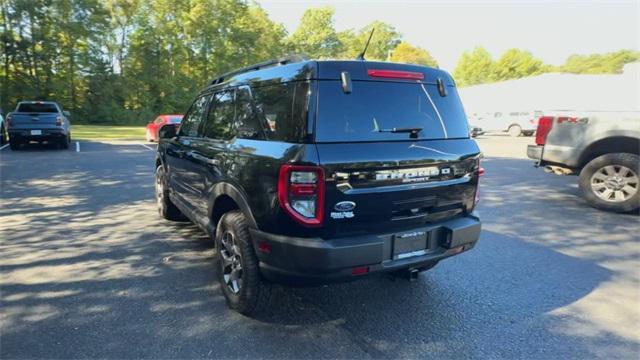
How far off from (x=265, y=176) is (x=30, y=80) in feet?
143

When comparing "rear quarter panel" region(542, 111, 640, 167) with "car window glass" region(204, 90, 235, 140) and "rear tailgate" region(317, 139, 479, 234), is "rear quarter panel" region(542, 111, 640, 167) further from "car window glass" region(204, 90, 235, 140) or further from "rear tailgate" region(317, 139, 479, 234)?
"car window glass" region(204, 90, 235, 140)

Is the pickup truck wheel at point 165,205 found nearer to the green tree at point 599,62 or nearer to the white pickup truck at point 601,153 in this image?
the white pickup truck at point 601,153

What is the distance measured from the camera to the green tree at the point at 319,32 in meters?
58.5

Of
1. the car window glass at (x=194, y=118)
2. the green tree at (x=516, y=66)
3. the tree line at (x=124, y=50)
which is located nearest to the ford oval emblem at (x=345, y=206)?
the car window glass at (x=194, y=118)

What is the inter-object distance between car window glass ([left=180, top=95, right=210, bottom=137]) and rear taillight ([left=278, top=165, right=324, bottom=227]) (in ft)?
6.86

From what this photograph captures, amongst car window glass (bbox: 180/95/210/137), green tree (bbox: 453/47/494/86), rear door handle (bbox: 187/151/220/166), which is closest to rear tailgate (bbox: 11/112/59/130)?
car window glass (bbox: 180/95/210/137)

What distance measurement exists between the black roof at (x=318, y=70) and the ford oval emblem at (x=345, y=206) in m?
0.85

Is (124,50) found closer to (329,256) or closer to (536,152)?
(536,152)

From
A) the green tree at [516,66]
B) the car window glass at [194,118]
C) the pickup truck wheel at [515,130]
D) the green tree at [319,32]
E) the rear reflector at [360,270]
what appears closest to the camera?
the rear reflector at [360,270]

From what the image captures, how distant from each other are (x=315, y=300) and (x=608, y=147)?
5.94 meters

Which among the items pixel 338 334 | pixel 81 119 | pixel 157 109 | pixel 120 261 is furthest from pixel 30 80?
pixel 338 334

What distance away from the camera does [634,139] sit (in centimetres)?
613

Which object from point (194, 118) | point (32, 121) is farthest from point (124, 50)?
point (194, 118)

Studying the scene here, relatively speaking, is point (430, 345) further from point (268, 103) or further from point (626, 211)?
point (626, 211)
